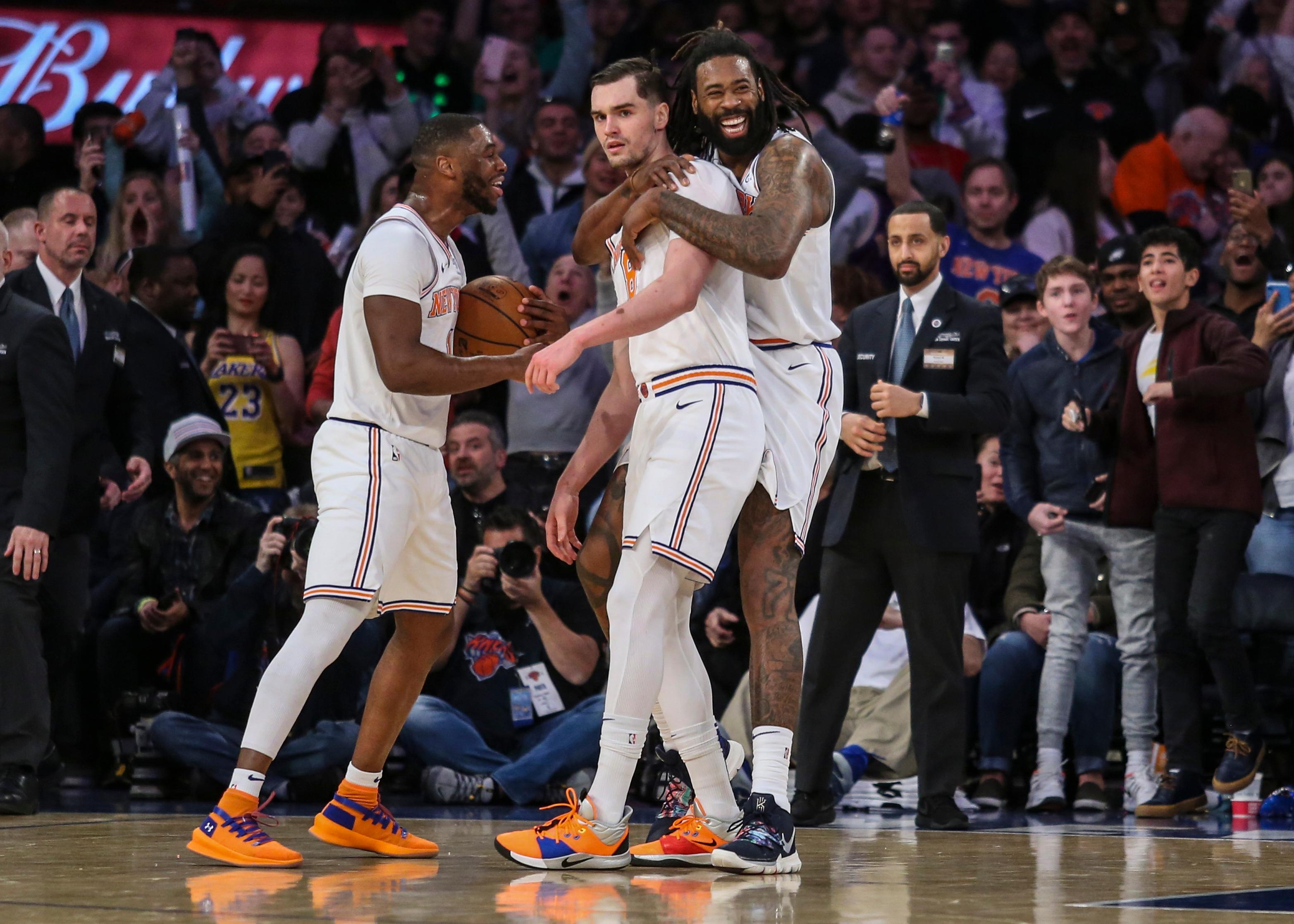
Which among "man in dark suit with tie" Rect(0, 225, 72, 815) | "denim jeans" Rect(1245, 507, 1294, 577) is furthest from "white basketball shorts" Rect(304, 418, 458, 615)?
"denim jeans" Rect(1245, 507, 1294, 577)

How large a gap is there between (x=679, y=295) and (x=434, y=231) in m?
1.02

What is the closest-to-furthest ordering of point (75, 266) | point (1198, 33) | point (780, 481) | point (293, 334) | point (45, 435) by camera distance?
1. point (780, 481)
2. point (45, 435)
3. point (75, 266)
4. point (293, 334)
5. point (1198, 33)

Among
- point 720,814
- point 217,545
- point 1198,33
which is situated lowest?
point 720,814

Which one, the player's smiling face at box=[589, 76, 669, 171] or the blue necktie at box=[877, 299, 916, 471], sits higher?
the player's smiling face at box=[589, 76, 669, 171]

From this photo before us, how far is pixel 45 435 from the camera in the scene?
20.4 feet

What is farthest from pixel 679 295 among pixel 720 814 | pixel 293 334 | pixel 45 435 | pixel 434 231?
pixel 293 334

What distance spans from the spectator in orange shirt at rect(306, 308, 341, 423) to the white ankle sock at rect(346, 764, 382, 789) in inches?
158

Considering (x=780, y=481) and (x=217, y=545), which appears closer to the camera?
(x=780, y=481)

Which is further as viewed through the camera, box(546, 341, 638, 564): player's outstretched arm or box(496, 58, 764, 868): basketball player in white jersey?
box(546, 341, 638, 564): player's outstretched arm

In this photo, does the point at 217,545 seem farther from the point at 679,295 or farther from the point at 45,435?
the point at 679,295

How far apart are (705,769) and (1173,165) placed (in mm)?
7350

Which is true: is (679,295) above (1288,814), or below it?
above

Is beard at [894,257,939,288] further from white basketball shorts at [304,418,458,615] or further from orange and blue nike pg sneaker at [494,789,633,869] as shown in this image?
orange and blue nike pg sneaker at [494,789,633,869]

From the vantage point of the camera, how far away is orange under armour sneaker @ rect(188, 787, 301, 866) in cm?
423
